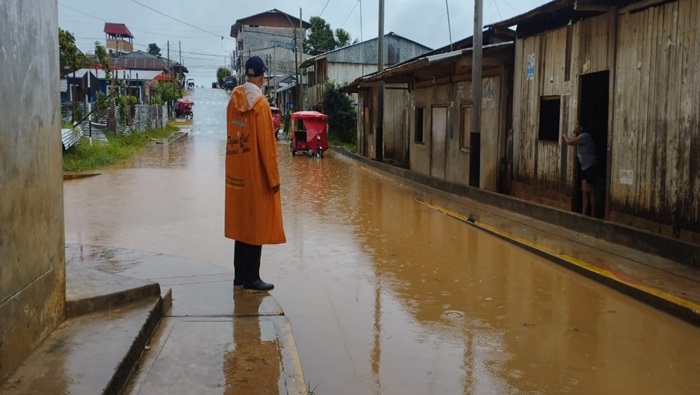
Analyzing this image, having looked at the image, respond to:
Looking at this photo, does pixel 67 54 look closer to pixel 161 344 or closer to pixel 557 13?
pixel 557 13

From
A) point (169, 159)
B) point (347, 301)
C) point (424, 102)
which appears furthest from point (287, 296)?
point (169, 159)

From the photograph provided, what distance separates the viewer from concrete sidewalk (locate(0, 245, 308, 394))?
3.67m

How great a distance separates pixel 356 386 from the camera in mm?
4496

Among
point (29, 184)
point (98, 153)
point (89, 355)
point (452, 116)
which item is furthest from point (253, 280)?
point (98, 153)

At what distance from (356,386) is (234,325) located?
1166mm

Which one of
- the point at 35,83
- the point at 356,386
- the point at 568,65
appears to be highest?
the point at 568,65

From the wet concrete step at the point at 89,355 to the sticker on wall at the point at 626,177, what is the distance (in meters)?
7.75

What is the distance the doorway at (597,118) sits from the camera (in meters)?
11.4

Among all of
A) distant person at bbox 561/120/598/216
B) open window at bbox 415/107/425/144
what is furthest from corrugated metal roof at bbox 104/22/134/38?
distant person at bbox 561/120/598/216

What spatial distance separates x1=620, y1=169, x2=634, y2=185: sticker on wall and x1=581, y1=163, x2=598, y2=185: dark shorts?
2.46 ft

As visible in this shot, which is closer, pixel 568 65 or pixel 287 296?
pixel 287 296

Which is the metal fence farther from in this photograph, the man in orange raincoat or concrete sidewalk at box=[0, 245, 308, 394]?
concrete sidewalk at box=[0, 245, 308, 394]

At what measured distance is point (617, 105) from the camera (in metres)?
10.4

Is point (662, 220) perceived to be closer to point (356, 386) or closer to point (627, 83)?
point (627, 83)
